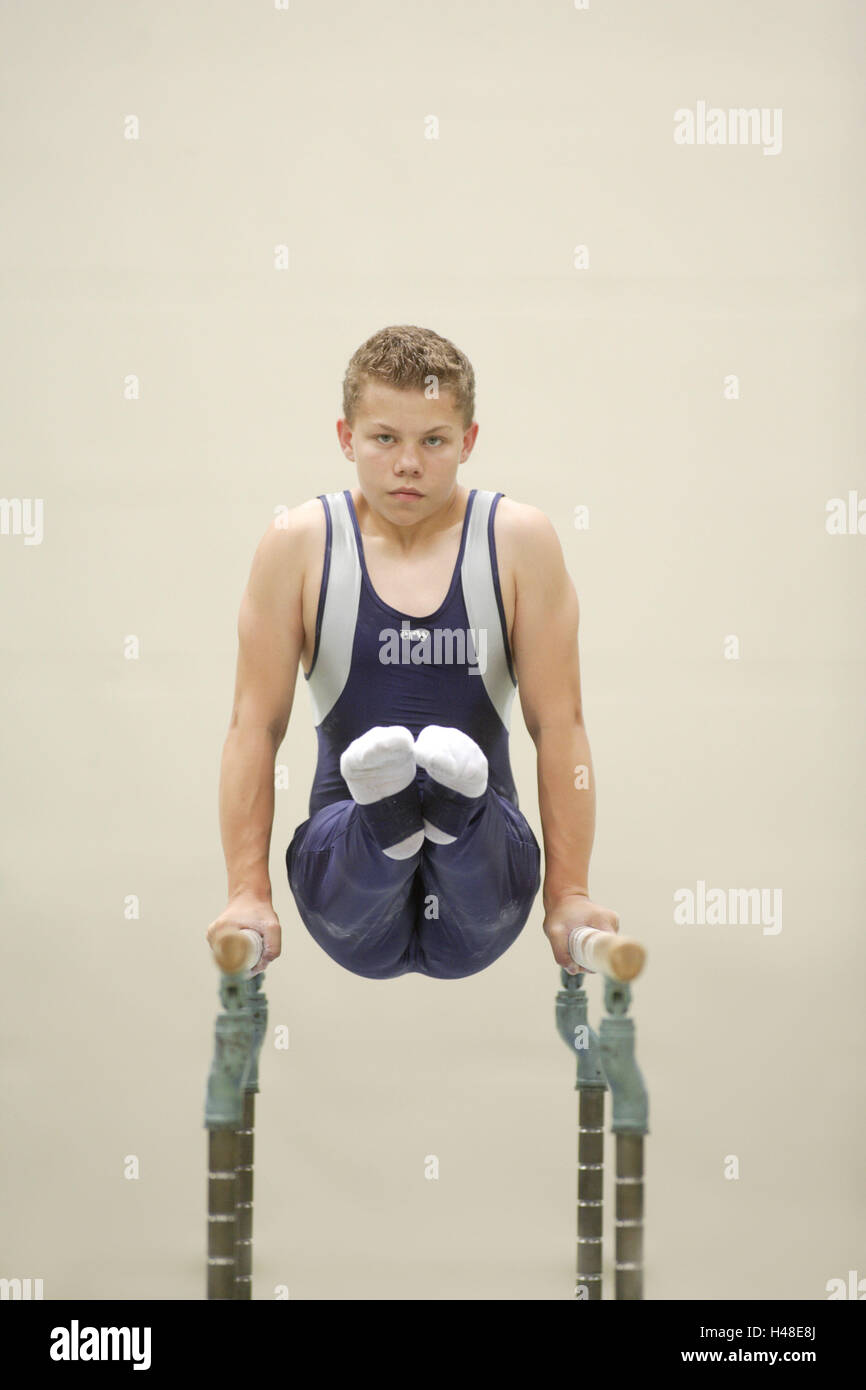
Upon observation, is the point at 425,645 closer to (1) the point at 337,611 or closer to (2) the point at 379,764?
(1) the point at 337,611

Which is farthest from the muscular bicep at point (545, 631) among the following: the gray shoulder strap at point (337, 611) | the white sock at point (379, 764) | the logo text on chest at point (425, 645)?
the white sock at point (379, 764)

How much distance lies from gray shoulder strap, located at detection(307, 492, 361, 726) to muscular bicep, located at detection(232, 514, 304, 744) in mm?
51

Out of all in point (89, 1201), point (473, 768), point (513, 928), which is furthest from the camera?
point (89, 1201)

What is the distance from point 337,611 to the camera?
106 inches

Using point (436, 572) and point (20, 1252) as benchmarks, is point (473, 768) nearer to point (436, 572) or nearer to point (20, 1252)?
point (436, 572)

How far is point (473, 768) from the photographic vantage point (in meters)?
2.23

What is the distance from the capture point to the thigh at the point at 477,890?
242cm

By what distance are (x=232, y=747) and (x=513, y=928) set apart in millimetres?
554

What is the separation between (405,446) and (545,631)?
0.39m

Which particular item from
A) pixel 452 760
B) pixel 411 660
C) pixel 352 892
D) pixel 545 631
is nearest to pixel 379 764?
pixel 452 760

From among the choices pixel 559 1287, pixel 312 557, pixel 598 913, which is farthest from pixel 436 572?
pixel 559 1287

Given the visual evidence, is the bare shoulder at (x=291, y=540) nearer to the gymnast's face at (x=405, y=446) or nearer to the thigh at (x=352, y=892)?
the gymnast's face at (x=405, y=446)

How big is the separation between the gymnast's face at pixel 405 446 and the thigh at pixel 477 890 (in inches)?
20.2

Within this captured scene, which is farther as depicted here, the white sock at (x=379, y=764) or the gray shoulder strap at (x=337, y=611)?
the gray shoulder strap at (x=337, y=611)
